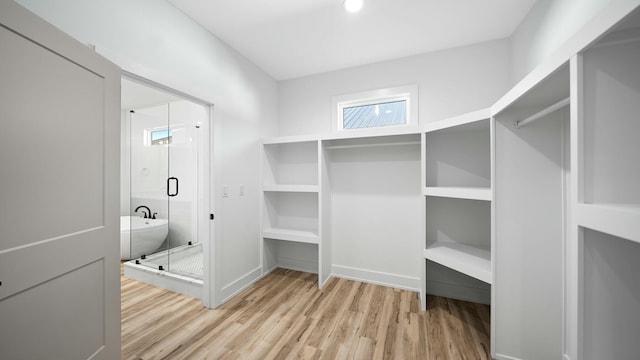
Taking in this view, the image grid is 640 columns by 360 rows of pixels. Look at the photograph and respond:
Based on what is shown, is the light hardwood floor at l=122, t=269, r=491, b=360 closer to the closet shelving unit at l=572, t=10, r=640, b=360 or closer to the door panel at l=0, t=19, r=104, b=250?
the closet shelving unit at l=572, t=10, r=640, b=360

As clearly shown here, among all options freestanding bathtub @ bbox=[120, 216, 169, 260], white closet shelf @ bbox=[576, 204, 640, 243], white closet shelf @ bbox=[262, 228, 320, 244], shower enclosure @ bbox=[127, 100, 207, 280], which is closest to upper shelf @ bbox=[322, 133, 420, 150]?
white closet shelf @ bbox=[262, 228, 320, 244]

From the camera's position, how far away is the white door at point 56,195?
81 cm

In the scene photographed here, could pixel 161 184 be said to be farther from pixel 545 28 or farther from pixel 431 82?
pixel 545 28

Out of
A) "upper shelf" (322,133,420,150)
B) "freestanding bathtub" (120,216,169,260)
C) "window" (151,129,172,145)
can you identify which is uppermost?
"window" (151,129,172,145)

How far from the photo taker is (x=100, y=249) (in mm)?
1173

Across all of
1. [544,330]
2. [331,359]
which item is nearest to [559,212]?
[544,330]

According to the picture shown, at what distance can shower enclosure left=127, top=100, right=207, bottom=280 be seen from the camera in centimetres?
326

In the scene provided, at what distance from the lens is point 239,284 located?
2486 mm

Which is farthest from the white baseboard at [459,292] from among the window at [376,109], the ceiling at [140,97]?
the ceiling at [140,97]

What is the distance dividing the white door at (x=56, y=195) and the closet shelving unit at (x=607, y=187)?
2114 millimetres

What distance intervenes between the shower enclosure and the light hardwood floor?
82 centimetres

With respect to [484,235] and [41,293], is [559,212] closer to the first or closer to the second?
[484,235]

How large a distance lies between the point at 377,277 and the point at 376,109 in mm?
2153

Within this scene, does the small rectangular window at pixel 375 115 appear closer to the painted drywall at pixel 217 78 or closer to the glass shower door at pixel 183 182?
the painted drywall at pixel 217 78
